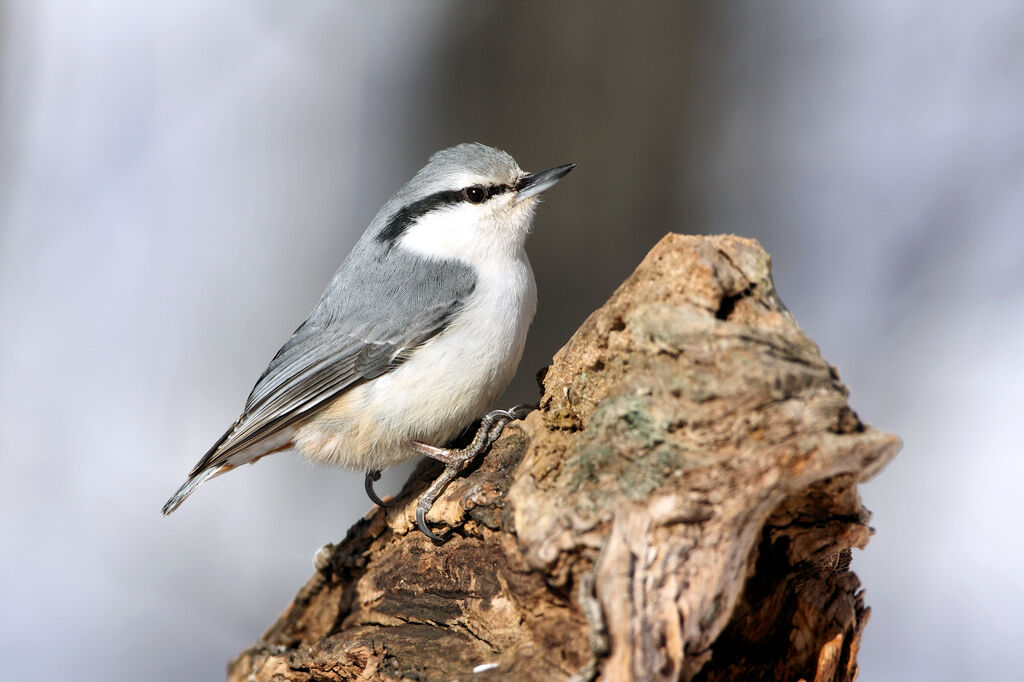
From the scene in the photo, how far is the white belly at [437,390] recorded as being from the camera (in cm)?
268

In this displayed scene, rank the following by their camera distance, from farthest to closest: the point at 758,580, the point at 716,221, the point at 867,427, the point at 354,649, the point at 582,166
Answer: the point at 716,221, the point at 582,166, the point at 354,649, the point at 758,580, the point at 867,427

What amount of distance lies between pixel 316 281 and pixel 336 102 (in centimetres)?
109

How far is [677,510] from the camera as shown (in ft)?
5.12

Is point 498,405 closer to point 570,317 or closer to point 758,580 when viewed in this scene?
point 570,317

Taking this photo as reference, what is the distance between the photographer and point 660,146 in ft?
14.0

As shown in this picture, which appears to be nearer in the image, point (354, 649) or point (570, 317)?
point (354, 649)

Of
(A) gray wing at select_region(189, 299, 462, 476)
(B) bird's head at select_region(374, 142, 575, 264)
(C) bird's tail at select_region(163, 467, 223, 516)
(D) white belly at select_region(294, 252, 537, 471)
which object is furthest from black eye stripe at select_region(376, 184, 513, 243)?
(C) bird's tail at select_region(163, 467, 223, 516)

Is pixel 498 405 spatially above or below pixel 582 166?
below

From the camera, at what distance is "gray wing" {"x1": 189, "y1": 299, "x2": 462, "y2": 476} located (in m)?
2.76

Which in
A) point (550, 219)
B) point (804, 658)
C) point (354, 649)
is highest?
point (550, 219)

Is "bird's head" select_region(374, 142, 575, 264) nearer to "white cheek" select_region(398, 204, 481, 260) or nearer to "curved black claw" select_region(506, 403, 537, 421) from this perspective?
"white cheek" select_region(398, 204, 481, 260)

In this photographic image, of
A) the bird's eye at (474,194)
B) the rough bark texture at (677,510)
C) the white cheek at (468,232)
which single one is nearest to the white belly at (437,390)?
the white cheek at (468,232)

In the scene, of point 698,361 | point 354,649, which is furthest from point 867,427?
point 354,649

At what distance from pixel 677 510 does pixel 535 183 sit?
169cm
